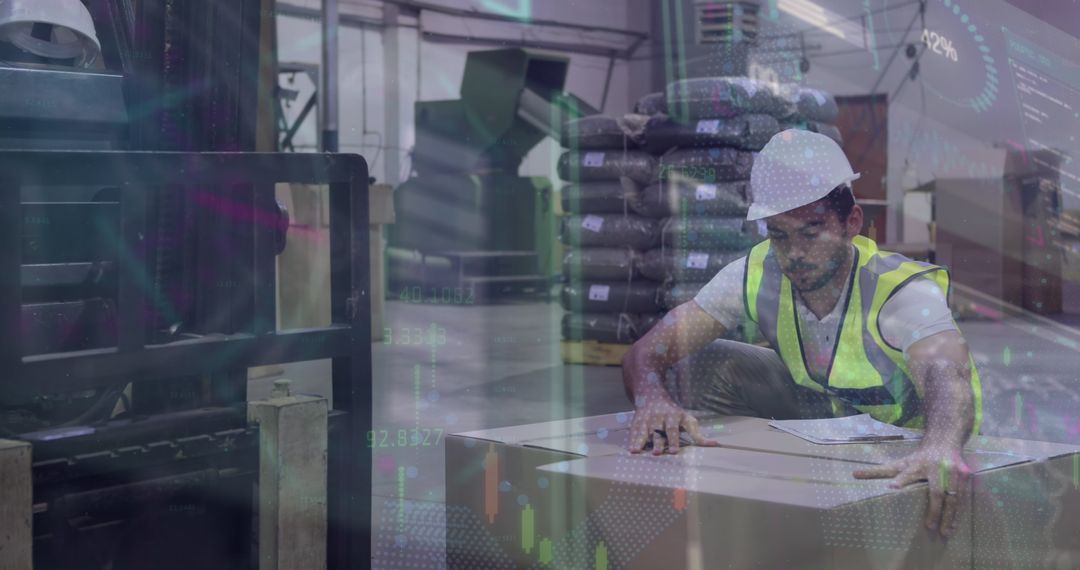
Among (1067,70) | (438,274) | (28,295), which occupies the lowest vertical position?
(438,274)

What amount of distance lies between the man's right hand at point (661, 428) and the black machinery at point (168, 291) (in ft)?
1.76

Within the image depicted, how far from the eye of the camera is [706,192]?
6.10m

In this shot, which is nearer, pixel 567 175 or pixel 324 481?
pixel 324 481

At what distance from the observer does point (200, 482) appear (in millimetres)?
1921

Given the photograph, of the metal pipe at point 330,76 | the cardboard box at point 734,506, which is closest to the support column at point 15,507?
the cardboard box at point 734,506

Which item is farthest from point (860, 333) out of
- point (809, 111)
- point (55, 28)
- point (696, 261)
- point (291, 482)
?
point (809, 111)

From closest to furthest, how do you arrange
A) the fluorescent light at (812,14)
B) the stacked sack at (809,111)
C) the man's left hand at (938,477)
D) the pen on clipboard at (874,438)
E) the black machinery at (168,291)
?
the man's left hand at (938,477) → the black machinery at (168,291) → the pen on clipboard at (874,438) → the stacked sack at (809,111) → the fluorescent light at (812,14)

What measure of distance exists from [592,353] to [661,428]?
4460 millimetres

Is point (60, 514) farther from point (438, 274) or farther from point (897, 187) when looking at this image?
point (897, 187)

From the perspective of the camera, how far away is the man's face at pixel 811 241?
2.28m

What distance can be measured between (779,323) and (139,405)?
1.38 meters

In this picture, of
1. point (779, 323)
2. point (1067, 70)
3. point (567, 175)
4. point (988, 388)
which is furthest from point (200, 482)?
point (567, 175)

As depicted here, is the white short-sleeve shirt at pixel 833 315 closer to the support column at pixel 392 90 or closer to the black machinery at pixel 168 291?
the black machinery at pixel 168 291

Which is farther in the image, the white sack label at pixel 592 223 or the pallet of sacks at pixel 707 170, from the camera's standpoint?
the white sack label at pixel 592 223
